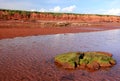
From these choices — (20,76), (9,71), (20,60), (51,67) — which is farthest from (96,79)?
(20,60)

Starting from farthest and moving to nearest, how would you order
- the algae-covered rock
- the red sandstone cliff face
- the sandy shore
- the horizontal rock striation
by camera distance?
the horizontal rock striation
the red sandstone cliff face
the sandy shore
the algae-covered rock

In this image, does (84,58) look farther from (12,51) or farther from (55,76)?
(12,51)

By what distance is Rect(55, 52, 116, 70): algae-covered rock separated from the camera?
11.1 meters

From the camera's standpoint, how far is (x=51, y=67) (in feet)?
36.2

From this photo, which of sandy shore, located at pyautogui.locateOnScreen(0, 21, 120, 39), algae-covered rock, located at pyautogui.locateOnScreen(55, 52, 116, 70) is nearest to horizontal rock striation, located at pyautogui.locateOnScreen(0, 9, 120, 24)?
sandy shore, located at pyautogui.locateOnScreen(0, 21, 120, 39)

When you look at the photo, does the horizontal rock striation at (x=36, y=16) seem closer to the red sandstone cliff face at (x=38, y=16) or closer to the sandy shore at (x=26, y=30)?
the red sandstone cliff face at (x=38, y=16)

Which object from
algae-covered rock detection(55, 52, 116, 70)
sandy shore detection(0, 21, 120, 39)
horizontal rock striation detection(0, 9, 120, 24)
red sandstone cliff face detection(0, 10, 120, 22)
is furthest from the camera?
horizontal rock striation detection(0, 9, 120, 24)

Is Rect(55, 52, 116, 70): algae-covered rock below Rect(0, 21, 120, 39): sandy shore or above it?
above

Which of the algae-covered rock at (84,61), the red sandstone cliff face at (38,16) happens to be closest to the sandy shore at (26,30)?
the algae-covered rock at (84,61)

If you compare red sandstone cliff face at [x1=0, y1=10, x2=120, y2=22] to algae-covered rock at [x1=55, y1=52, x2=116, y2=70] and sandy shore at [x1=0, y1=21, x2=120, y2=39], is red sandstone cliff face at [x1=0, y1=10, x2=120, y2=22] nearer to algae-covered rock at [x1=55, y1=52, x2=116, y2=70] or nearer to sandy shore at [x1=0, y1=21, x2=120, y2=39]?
sandy shore at [x1=0, y1=21, x2=120, y2=39]

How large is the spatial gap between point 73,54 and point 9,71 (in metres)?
3.76

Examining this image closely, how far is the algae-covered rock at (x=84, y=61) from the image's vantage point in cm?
1112

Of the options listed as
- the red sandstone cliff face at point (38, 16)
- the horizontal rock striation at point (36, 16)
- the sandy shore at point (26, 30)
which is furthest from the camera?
the horizontal rock striation at point (36, 16)

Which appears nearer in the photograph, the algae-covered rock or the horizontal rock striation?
the algae-covered rock
